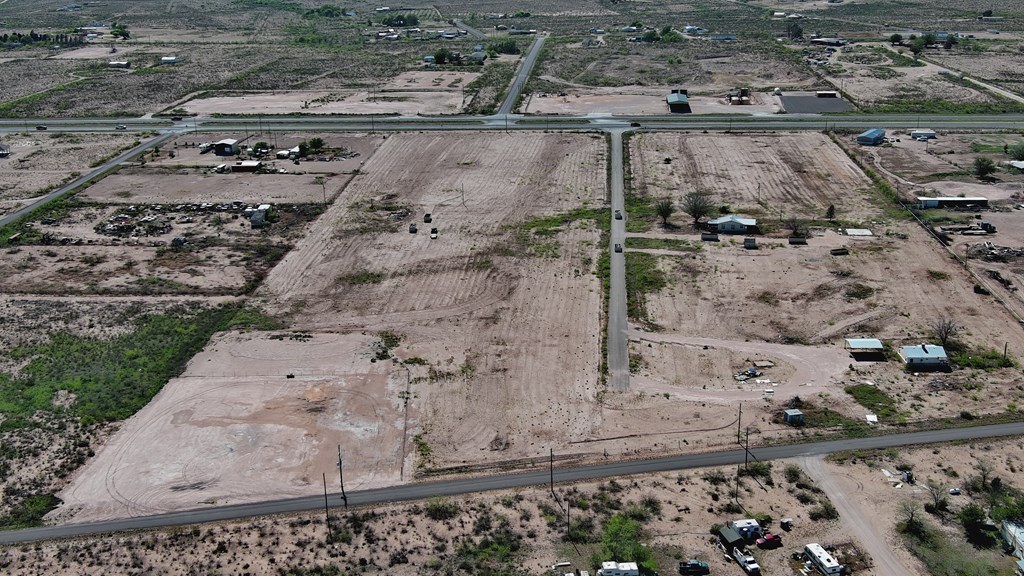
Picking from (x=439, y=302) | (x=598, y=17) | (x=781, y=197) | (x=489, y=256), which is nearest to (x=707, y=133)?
(x=781, y=197)

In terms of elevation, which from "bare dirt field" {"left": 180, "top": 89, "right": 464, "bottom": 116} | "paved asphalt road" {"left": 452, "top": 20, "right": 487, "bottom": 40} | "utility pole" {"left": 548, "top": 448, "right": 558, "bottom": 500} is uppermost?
"paved asphalt road" {"left": 452, "top": 20, "right": 487, "bottom": 40}

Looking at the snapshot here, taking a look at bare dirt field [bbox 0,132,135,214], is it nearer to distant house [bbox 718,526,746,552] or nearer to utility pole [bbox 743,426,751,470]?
utility pole [bbox 743,426,751,470]

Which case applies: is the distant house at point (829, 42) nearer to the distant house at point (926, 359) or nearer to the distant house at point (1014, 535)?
the distant house at point (926, 359)

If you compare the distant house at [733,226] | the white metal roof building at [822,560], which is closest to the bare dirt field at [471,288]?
the distant house at [733,226]


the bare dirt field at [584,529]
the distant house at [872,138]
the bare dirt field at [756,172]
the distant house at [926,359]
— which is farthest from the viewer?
the distant house at [872,138]

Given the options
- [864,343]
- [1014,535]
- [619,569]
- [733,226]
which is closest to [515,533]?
[619,569]

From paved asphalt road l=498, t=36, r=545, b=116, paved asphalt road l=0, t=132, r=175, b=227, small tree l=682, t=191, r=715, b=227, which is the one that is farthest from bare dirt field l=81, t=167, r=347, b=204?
paved asphalt road l=498, t=36, r=545, b=116
